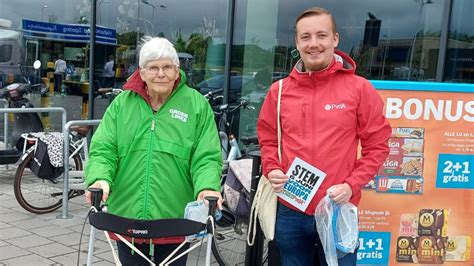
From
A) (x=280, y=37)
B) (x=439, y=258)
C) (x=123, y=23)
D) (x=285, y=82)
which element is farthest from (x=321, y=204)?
(x=123, y=23)

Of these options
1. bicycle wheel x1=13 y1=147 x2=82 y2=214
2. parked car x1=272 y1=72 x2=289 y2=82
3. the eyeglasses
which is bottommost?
bicycle wheel x1=13 y1=147 x2=82 y2=214

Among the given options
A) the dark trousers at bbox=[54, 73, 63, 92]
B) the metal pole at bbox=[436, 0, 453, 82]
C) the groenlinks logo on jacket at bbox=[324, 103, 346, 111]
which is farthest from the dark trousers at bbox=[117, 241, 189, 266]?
the dark trousers at bbox=[54, 73, 63, 92]

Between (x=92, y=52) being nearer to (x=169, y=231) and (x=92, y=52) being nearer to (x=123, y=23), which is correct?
(x=123, y=23)

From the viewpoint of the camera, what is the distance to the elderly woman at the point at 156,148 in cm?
247

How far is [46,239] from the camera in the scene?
4.88 metres

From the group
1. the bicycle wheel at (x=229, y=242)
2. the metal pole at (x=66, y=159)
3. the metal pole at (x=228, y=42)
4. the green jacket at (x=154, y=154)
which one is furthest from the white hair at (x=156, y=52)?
the metal pole at (x=228, y=42)

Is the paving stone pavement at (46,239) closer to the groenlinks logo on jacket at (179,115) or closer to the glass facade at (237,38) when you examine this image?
the groenlinks logo on jacket at (179,115)

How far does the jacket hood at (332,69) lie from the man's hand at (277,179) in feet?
1.52

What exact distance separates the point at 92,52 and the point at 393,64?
490 centimetres

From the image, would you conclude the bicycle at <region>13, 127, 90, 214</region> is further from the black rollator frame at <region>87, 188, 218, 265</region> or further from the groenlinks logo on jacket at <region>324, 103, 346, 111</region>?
the groenlinks logo on jacket at <region>324, 103, 346, 111</region>

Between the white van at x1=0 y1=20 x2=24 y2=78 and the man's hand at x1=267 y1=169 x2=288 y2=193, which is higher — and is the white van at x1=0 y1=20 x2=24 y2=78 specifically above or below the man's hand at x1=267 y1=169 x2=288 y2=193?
above

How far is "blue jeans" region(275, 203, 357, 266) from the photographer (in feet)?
8.21

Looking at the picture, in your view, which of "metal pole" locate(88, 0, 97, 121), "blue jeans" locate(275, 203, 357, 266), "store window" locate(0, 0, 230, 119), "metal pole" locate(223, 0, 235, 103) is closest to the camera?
"blue jeans" locate(275, 203, 357, 266)

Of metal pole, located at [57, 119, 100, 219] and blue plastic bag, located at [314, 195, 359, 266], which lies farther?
metal pole, located at [57, 119, 100, 219]
